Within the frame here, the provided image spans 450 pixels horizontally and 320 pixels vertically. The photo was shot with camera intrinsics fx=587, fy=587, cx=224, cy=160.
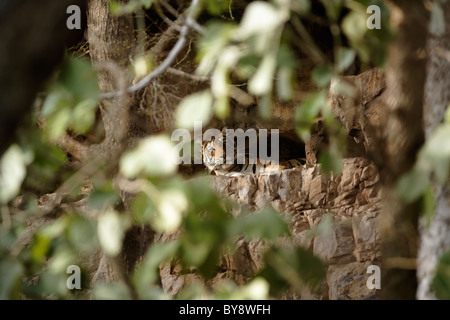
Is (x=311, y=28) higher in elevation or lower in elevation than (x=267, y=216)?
higher

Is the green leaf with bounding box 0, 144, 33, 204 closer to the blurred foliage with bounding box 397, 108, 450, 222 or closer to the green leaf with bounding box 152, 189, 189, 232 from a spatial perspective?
the green leaf with bounding box 152, 189, 189, 232

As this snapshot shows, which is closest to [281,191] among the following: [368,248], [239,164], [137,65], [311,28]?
A: [368,248]

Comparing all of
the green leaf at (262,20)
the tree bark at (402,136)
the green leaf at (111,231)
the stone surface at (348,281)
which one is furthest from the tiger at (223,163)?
the green leaf at (262,20)

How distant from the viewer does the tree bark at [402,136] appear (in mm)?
1312

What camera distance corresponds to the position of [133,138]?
13.0ft

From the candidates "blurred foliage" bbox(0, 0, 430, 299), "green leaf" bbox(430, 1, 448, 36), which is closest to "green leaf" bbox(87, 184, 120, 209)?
"blurred foliage" bbox(0, 0, 430, 299)

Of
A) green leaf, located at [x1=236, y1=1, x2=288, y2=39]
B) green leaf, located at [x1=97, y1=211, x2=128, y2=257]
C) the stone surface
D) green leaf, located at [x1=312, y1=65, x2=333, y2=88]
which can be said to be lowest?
the stone surface

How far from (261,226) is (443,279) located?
365mm

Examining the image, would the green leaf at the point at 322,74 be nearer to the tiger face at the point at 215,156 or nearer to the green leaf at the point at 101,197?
the green leaf at the point at 101,197

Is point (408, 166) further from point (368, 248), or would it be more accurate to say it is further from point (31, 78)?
point (368, 248)

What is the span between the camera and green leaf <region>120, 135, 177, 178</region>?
104cm

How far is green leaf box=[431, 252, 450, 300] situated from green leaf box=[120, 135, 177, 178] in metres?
0.55

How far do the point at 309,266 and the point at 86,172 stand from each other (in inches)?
20.4

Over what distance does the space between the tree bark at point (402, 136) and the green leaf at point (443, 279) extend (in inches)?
6.2
